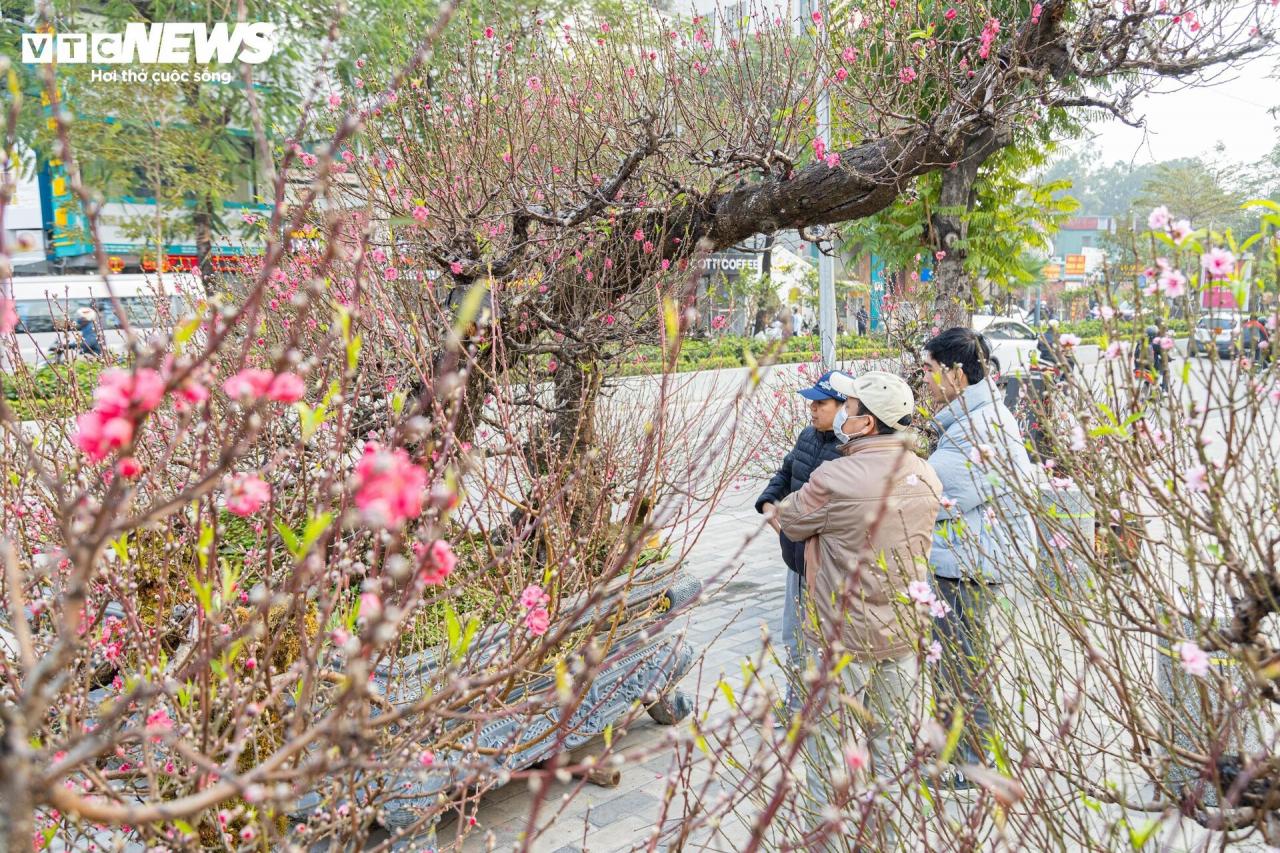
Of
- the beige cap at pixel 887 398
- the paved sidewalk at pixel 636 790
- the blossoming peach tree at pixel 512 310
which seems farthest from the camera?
the paved sidewalk at pixel 636 790

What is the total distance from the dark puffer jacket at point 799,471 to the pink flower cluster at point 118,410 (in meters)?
3.55

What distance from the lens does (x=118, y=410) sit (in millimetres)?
903

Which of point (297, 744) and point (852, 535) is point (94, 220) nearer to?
point (297, 744)

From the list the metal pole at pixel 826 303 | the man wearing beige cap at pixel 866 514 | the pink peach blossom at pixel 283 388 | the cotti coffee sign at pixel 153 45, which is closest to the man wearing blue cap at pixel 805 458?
the man wearing beige cap at pixel 866 514

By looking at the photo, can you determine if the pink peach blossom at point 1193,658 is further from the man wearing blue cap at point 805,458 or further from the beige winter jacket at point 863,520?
the man wearing blue cap at point 805,458

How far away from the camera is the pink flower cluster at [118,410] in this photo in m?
0.88

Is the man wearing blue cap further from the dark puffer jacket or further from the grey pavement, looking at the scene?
the grey pavement

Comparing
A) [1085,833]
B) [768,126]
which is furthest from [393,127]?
[1085,833]

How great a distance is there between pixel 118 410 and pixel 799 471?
3789 mm

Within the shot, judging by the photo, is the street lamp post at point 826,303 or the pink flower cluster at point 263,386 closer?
the pink flower cluster at point 263,386

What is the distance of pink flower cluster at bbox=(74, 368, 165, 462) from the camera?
34.7 inches

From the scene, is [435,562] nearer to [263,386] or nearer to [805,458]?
[263,386]

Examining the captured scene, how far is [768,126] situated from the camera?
4879 mm

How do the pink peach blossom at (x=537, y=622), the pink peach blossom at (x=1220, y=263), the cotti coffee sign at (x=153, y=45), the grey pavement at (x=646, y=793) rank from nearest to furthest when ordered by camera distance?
the pink peach blossom at (x=1220, y=263) < the pink peach blossom at (x=537, y=622) < the grey pavement at (x=646, y=793) < the cotti coffee sign at (x=153, y=45)
